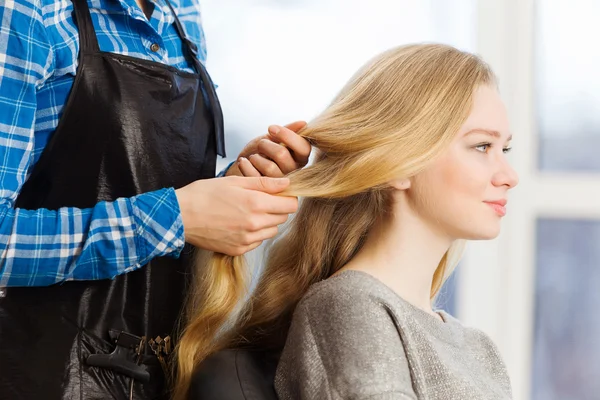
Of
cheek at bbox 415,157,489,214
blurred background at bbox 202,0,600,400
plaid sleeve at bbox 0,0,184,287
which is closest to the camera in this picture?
plaid sleeve at bbox 0,0,184,287

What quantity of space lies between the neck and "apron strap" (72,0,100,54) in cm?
57

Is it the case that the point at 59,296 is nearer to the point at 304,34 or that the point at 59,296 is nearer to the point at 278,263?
the point at 278,263

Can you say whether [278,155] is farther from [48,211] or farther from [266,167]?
[48,211]

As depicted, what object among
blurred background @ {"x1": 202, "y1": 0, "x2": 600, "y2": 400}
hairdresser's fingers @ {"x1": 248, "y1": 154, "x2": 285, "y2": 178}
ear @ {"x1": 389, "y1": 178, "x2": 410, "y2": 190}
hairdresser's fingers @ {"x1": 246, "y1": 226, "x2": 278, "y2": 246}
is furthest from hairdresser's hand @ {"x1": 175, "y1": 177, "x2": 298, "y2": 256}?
blurred background @ {"x1": 202, "y1": 0, "x2": 600, "y2": 400}

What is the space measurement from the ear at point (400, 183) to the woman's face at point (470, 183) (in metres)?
0.01

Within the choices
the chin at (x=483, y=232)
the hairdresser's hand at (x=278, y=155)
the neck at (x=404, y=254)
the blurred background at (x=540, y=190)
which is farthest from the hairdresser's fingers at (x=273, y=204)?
the blurred background at (x=540, y=190)

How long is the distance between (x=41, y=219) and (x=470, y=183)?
2.30 feet

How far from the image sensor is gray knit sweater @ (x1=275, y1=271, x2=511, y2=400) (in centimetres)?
117

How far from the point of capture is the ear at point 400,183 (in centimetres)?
137

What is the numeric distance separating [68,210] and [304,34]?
1.59 metres

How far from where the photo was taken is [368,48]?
2.65m

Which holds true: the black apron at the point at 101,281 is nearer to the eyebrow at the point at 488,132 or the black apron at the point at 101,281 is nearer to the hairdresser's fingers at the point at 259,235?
the hairdresser's fingers at the point at 259,235

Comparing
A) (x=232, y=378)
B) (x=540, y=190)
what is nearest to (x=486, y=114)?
(x=232, y=378)

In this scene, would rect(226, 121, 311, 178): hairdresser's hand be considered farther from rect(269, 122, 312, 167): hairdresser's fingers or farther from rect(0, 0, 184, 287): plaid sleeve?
rect(0, 0, 184, 287): plaid sleeve
